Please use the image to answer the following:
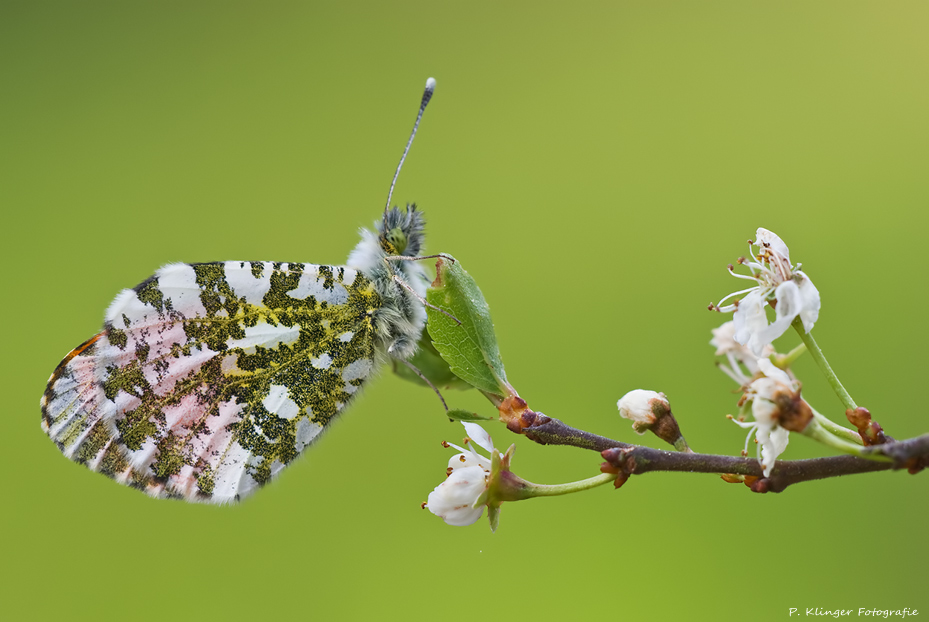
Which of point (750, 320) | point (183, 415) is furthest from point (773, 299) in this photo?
point (183, 415)

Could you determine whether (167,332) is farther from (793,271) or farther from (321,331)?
(793,271)

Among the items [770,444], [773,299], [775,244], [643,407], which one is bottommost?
[770,444]

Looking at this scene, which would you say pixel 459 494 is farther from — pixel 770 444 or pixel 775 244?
pixel 775 244

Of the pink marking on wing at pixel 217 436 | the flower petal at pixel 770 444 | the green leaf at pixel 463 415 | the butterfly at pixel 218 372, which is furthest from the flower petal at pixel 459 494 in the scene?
the pink marking on wing at pixel 217 436

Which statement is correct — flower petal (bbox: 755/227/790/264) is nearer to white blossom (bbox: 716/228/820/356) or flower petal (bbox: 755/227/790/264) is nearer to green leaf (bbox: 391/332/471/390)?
white blossom (bbox: 716/228/820/356)

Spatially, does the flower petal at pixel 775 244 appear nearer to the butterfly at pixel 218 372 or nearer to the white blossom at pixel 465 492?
the white blossom at pixel 465 492

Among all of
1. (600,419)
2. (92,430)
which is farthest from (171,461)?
(600,419)
